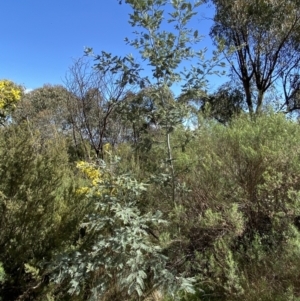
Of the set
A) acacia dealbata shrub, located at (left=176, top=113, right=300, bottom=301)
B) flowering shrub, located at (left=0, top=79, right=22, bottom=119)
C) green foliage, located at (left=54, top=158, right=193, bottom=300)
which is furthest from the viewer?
flowering shrub, located at (left=0, top=79, right=22, bottom=119)

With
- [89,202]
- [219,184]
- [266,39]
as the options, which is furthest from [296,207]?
[266,39]

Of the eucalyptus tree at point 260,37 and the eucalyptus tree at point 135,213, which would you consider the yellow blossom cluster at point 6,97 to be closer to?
the eucalyptus tree at point 135,213

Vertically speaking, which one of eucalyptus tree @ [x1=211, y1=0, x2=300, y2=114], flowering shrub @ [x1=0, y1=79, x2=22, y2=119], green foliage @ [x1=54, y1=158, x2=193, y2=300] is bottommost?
green foliage @ [x1=54, y1=158, x2=193, y2=300]

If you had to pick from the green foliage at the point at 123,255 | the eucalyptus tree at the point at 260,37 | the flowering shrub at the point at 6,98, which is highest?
the eucalyptus tree at the point at 260,37

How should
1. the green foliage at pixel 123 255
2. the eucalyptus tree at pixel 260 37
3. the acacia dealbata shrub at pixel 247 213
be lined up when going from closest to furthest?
the green foliage at pixel 123 255
the acacia dealbata shrub at pixel 247 213
the eucalyptus tree at pixel 260 37

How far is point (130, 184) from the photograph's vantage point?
252 cm

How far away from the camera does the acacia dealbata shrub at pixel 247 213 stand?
2432mm

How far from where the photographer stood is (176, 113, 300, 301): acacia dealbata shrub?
7.98ft

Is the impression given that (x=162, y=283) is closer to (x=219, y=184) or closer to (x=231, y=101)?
(x=219, y=184)

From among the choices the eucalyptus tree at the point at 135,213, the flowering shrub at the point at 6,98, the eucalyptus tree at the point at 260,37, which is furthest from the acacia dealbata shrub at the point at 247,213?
the eucalyptus tree at the point at 260,37

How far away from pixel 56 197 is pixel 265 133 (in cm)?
206

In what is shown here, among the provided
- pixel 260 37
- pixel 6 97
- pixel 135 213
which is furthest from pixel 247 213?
pixel 260 37

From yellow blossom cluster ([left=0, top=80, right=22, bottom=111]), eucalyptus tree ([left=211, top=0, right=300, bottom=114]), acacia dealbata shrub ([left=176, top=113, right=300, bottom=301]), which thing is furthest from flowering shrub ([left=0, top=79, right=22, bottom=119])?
eucalyptus tree ([left=211, top=0, right=300, bottom=114])

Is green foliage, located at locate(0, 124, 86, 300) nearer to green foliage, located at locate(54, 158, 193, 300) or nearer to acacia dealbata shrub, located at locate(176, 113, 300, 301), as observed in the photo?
green foliage, located at locate(54, 158, 193, 300)
